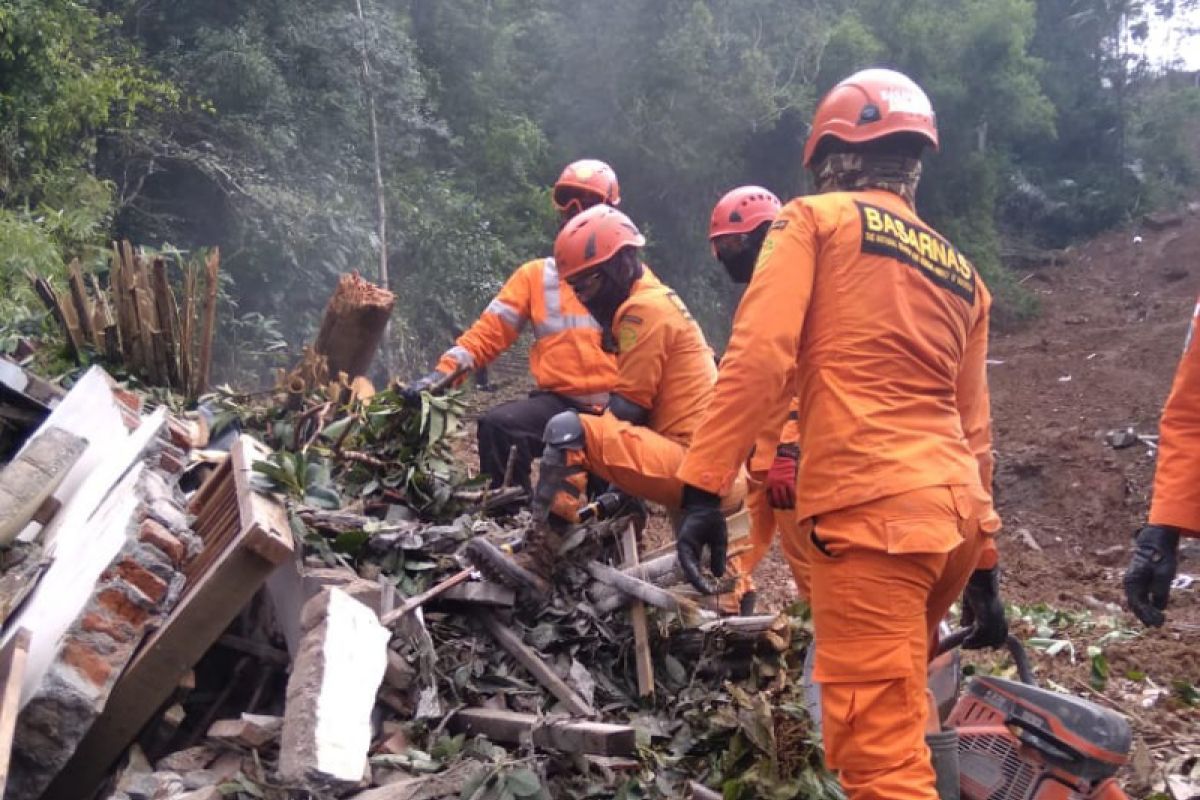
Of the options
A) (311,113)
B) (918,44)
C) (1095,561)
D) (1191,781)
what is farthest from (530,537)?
(918,44)

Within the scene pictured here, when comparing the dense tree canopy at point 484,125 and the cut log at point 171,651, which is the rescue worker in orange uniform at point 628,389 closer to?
the cut log at point 171,651

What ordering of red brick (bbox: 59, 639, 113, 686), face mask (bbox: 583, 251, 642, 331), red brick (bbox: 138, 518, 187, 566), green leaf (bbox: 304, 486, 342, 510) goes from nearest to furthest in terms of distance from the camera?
red brick (bbox: 59, 639, 113, 686) → red brick (bbox: 138, 518, 187, 566) → green leaf (bbox: 304, 486, 342, 510) → face mask (bbox: 583, 251, 642, 331)

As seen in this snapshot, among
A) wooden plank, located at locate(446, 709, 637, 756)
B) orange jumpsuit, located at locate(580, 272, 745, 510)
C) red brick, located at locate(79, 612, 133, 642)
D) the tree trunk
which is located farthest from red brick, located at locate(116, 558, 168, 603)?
the tree trunk

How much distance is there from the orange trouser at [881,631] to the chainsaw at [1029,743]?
1.12 ft

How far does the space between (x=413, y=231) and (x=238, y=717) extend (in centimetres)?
1133

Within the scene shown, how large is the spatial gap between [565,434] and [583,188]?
1.96 meters

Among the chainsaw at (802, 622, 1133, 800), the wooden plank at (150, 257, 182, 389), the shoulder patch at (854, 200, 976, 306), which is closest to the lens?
the chainsaw at (802, 622, 1133, 800)

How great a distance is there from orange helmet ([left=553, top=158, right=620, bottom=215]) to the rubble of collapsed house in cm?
187

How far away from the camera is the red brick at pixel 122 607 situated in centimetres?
289

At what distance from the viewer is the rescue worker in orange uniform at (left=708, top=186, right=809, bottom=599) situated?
338 cm

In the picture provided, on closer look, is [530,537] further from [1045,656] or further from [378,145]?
[378,145]

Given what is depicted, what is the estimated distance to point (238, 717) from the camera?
314 cm

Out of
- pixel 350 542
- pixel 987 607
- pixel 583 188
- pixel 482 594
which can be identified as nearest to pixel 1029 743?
pixel 987 607

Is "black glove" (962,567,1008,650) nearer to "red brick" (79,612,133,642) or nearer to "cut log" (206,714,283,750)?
"cut log" (206,714,283,750)
